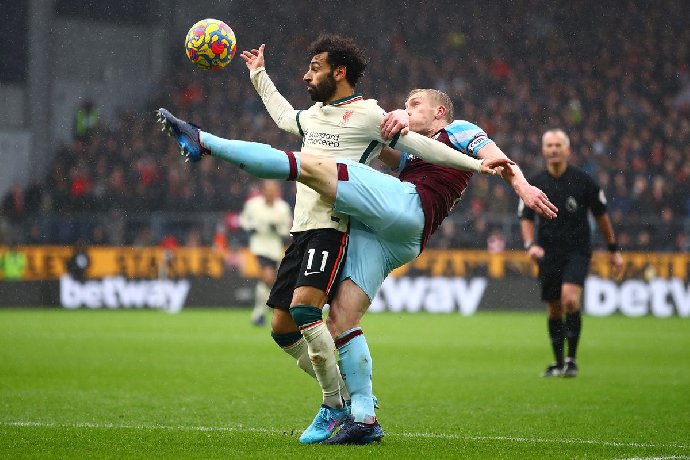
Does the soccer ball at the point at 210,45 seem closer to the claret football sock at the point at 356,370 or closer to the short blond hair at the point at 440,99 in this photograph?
the short blond hair at the point at 440,99

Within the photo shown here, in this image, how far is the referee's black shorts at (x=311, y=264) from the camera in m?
5.99

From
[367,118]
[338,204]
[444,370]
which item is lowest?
[444,370]

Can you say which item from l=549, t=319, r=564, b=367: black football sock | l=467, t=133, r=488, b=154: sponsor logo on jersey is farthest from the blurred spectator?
l=467, t=133, r=488, b=154: sponsor logo on jersey

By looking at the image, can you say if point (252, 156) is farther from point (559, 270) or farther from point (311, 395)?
point (559, 270)

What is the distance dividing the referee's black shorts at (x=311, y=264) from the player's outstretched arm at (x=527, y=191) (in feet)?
2.99

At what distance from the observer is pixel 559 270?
425 inches

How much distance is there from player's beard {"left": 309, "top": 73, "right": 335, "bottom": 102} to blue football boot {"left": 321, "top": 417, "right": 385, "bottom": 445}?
1.76 meters

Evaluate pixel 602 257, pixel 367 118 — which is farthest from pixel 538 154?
pixel 367 118

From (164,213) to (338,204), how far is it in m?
19.5

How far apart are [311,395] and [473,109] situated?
783 inches

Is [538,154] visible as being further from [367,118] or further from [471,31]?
[367,118]

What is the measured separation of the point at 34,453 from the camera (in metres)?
5.52

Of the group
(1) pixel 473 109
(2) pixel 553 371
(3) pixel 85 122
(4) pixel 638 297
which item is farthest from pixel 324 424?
(3) pixel 85 122

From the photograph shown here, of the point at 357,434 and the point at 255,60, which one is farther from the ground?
the point at 255,60
